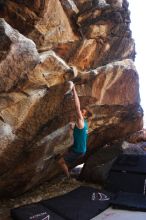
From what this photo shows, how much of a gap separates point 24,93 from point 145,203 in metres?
5.55

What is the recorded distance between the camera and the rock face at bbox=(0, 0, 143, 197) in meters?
8.30

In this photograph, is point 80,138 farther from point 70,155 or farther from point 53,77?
point 53,77

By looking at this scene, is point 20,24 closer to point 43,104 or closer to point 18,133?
point 43,104

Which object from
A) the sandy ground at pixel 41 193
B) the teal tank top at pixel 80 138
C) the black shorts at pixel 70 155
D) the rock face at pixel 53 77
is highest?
the rock face at pixel 53 77

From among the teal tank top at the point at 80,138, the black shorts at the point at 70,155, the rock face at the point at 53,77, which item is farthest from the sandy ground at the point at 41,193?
the teal tank top at the point at 80,138

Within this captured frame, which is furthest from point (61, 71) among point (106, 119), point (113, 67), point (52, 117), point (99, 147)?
point (99, 147)

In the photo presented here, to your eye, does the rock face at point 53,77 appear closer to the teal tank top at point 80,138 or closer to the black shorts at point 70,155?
the black shorts at point 70,155

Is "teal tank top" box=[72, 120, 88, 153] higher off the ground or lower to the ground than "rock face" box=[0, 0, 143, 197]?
lower

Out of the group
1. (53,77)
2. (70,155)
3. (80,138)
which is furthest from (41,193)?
(53,77)

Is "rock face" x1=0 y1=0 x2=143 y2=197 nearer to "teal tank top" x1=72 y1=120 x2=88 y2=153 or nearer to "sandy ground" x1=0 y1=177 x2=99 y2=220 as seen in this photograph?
"sandy ground" x1=0 y1=177 x2=99 y2=220

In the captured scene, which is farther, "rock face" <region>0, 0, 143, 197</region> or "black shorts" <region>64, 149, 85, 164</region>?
"black shorts" <region>64, 149, 85, 164</region>

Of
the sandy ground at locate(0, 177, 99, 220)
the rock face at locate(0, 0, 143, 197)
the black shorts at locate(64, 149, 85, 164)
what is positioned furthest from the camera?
the black shorts at locate(64, 149, 85, 164)

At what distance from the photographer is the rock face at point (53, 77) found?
27.2ft

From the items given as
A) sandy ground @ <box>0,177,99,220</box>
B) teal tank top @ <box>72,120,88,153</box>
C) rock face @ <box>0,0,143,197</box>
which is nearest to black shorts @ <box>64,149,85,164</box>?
rock face @ <box>0,0,143,197</box>
